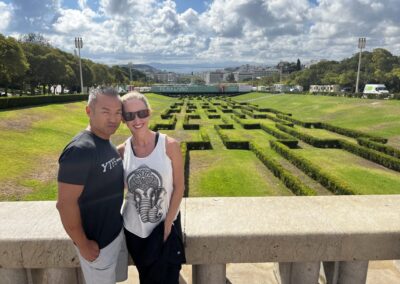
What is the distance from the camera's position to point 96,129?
2.28m

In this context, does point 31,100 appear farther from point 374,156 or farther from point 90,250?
point 90,250

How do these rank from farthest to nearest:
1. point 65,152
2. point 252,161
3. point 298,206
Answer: point 252,161 → point 298,206 → point 65,152

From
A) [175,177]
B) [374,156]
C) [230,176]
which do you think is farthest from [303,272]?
[374,156]

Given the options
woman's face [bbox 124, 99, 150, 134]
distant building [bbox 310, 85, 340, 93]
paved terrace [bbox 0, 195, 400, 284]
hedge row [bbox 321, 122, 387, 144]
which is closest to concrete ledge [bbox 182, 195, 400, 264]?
paved terrace [bbox 0, 195, 400, 284]

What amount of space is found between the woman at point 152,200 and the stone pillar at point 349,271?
135 centimetres

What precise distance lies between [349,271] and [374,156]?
53.4 feet

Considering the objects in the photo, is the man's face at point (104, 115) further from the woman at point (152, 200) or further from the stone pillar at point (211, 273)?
the stone pillar at point (211, 273)

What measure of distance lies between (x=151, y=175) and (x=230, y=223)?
2.69 ft

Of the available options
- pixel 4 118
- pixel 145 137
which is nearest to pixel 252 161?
pixel 145 137

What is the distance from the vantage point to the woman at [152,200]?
7.69ft

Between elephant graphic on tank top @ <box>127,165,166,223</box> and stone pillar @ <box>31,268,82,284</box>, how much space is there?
2.67 feet

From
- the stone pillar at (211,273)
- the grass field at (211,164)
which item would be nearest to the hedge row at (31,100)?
the grass field at (211,164)

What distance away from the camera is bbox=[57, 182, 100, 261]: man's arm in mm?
2010

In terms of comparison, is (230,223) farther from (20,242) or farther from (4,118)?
(4,118)
